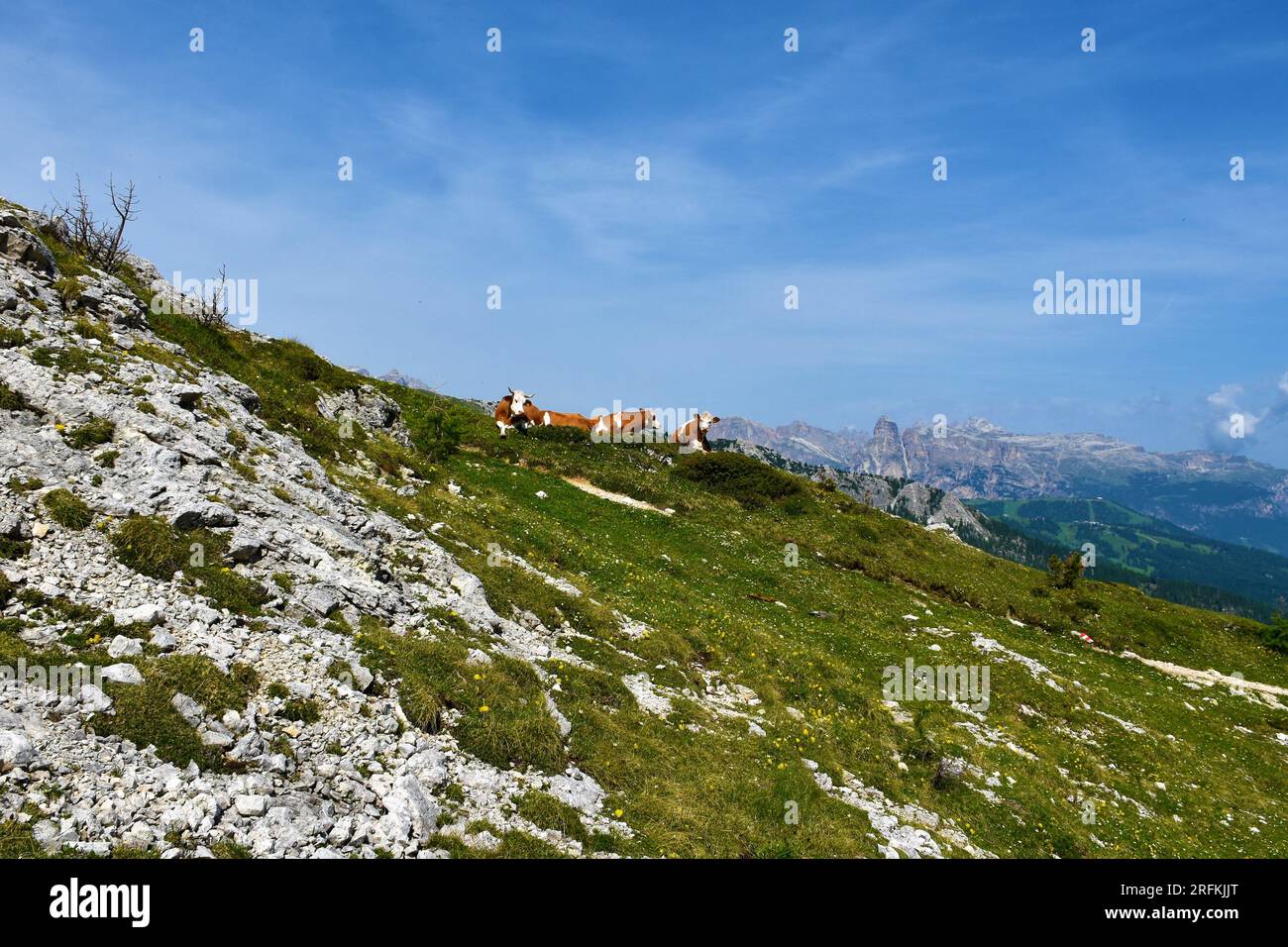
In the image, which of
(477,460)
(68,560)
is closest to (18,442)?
(68,560)

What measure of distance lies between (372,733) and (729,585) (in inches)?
829

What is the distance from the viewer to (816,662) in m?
21.8

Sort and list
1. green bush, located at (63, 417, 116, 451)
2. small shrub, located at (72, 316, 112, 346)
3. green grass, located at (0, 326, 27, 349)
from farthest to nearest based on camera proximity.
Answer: small shrub, located at (72, 316, 112, 346), green grass, located at (0, 326, 27, 349), green bush, located at (63, 417, 116, 451)

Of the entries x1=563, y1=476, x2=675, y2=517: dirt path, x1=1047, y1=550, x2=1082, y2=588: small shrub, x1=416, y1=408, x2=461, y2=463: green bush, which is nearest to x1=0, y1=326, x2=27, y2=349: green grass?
x1=416, y1=408, x2=461, y2=463: green bush

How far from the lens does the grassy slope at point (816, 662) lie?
13.3 metres

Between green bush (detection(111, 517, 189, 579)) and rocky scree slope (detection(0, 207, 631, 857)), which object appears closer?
rocky scree slope (detection(0, 207, 631, 857))

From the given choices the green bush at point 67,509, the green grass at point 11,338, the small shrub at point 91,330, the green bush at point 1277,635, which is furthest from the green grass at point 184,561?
the green bush at point 1277,635

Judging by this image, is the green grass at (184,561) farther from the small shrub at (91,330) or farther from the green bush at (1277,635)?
the green bush at (1277,635)

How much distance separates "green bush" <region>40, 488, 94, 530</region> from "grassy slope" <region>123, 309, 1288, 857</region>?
902 centimetres

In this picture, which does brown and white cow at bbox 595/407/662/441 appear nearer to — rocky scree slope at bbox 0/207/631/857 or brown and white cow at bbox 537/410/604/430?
brown and white cow at bbox 537/410/604/430

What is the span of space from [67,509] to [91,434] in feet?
9.89

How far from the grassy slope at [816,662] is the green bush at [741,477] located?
339 centimetres

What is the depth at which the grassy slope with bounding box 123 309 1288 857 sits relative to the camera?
43.6ft

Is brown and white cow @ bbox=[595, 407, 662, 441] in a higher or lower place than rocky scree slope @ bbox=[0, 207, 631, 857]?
higher
